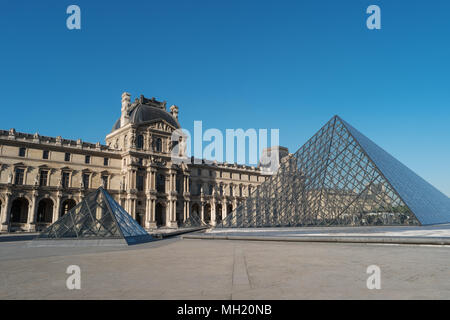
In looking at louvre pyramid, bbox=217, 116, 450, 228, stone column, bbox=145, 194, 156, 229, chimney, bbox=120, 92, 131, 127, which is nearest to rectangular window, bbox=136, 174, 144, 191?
stone column, bbox=145, 194, 156, 229

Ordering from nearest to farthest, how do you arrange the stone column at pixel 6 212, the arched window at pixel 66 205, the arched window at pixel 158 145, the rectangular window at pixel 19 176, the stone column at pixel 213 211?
the stone column at pixel 6 212
the rectangular window at pixel 19 176
the arched window at pixel 66 205
the arched window at pixel 158 145
the stone column at pixel 213 211

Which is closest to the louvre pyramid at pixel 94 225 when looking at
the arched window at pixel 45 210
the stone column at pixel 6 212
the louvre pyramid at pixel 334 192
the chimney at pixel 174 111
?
the louvre pyramid at pixel 334 192

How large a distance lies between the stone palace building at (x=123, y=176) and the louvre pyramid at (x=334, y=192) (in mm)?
23880

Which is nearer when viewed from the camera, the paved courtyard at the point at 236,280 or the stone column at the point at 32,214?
the paved courtyard at the point at 236,280

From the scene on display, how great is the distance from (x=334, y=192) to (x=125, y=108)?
42.1 m

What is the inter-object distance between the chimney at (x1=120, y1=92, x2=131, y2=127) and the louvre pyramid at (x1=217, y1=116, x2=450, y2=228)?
33.8 meters

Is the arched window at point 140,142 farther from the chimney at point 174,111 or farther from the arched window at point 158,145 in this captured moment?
the chimney at point 174,111

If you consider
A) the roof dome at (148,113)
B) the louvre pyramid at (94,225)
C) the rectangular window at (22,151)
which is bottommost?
the louvre pyramid at (94,225)

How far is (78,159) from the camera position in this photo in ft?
157

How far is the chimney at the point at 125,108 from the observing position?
56.3 meters

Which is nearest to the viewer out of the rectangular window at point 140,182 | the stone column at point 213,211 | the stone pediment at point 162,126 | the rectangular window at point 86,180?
the rectangular window at point 86,180

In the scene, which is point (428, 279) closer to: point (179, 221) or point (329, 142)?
point (329, 142)

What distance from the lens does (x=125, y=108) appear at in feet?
187

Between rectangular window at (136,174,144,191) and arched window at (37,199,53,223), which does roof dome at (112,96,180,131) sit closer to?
rectangular window at (136,174,144,191)
